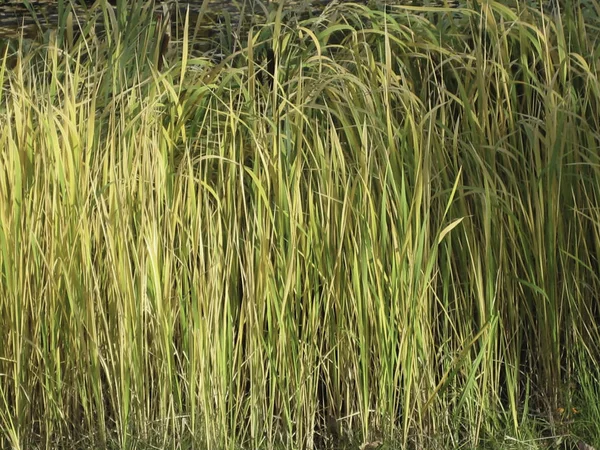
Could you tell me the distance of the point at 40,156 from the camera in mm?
2619

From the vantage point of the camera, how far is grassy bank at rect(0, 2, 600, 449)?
8.19 ft

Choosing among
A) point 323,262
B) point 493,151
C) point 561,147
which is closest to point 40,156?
point 323,262

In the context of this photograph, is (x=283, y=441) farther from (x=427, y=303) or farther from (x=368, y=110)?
Result: (x=368, y=110)

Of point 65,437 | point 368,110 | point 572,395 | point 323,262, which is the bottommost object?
point 65,437

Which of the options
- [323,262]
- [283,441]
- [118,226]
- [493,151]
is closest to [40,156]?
[118,226]

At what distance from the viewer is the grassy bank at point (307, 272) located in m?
2.50

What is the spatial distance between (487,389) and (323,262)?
623mm

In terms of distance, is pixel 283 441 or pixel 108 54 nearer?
pixel 283 441

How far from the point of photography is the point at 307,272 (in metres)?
2.54

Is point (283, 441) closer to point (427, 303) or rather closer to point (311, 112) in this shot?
point (427, 303)

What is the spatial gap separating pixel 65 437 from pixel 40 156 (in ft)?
2.76

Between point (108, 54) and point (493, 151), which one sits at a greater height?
point (108, 54)

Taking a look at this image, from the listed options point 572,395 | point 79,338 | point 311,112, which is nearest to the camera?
point 79,338

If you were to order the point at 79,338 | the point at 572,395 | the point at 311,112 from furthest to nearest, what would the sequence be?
the point at 311,112, the point at 572,395, the point at 79,338
